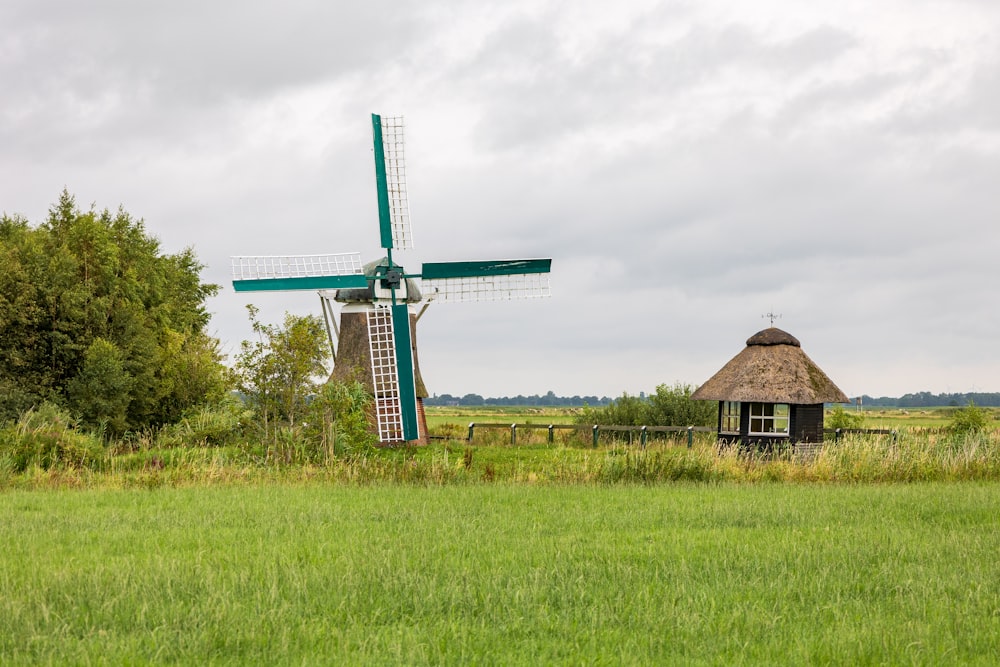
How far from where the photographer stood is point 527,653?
19.5 ft

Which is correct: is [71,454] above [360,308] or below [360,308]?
below

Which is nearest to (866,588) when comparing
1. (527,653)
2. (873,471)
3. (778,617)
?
(778,617)

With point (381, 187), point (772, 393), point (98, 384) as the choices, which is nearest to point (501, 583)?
point (772, 393)

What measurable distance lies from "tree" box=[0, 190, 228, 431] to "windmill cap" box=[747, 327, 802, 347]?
49.1ft

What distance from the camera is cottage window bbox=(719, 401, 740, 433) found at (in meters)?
24.4

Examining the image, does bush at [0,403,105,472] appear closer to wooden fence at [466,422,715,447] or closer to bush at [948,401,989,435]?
wooden fence at [466,422,715,447]

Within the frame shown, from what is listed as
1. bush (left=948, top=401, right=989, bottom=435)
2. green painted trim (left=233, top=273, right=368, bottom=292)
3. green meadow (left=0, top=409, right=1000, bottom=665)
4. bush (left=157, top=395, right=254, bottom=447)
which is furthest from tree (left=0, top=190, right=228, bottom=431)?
bush (left=948, top=401, right=989, bottom=435)

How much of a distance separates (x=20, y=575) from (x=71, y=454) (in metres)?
11.1

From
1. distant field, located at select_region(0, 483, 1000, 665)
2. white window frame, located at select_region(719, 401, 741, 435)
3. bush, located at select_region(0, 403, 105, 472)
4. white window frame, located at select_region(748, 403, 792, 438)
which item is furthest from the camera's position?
white window frame, located at select_region(719, 401, 741, 435)

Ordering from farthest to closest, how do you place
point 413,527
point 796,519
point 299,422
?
point 299,422, point 796,519, point 413,527

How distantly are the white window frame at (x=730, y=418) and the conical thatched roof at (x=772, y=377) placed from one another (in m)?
0.68

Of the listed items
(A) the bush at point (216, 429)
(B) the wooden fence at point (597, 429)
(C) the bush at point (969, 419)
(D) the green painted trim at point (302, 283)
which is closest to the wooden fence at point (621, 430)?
(B) the wooden fence at point (597, 429)

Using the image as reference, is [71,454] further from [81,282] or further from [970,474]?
[970,474]

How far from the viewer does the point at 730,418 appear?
2453 centimetres
